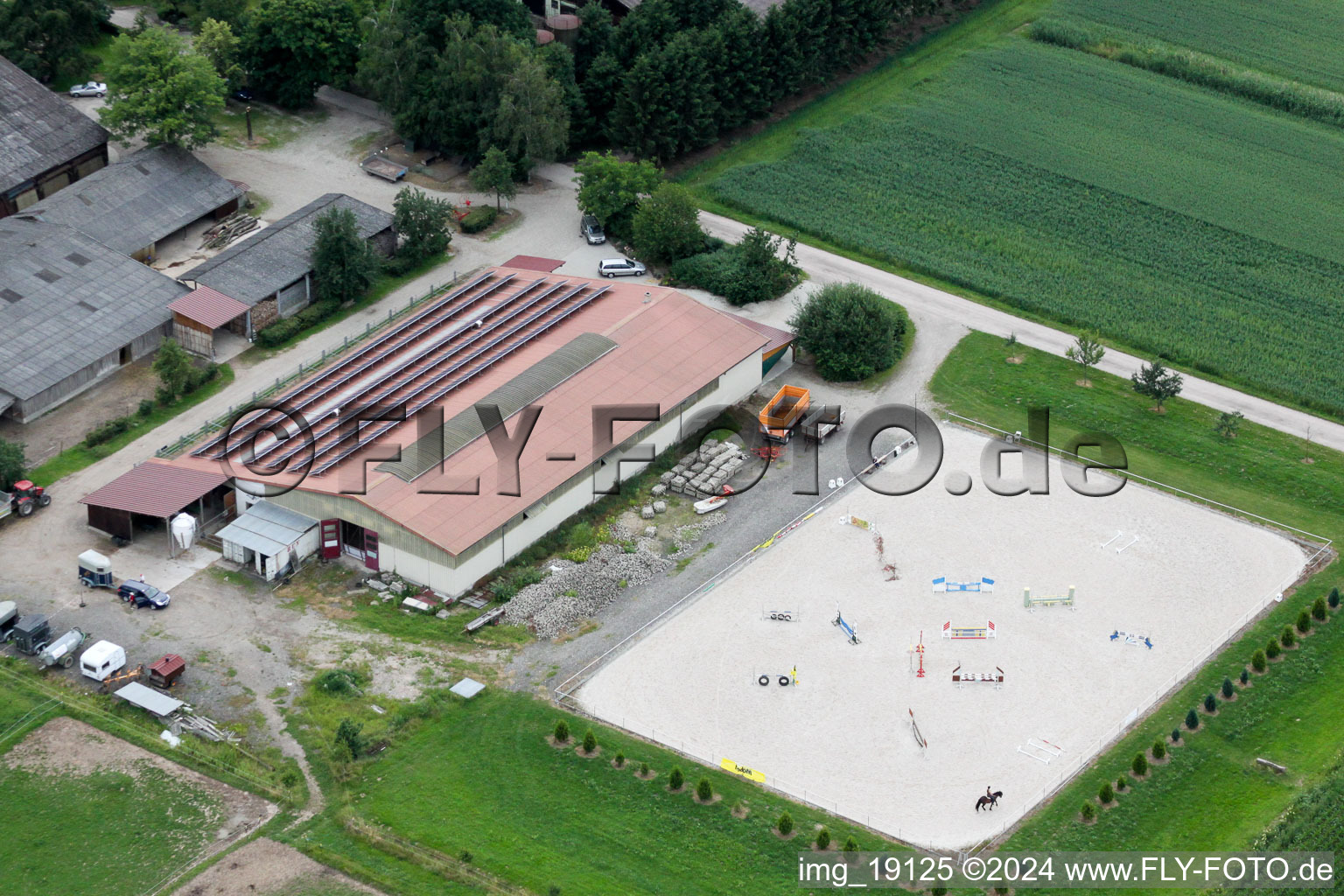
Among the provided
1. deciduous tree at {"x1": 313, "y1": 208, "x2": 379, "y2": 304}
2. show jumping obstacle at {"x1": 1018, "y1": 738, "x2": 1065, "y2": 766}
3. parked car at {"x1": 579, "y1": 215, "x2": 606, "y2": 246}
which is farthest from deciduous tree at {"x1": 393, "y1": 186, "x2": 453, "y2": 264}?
show jumping obstacle at {"x1": 1018, "y1": 738, "x2": 1065, "y2": 766}

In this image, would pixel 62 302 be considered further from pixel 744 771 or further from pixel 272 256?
pixel 744 771

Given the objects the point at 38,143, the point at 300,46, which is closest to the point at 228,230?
the point at 38,143

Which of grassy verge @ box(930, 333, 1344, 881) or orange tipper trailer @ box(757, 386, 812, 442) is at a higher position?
orange tipper trailer @ box(757, 386, 812, 442)

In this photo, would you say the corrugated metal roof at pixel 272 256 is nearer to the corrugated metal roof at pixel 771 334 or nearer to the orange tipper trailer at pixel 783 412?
the corrugated metal roof at pixel 771 334

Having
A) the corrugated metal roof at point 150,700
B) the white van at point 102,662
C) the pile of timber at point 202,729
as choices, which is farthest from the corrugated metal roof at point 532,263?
the pile of timber at point 202,729

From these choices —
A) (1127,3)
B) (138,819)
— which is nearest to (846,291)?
(138,819)

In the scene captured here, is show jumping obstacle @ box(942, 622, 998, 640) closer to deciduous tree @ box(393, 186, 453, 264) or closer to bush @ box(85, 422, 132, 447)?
bush @ box(85, 422, 132, 447)
